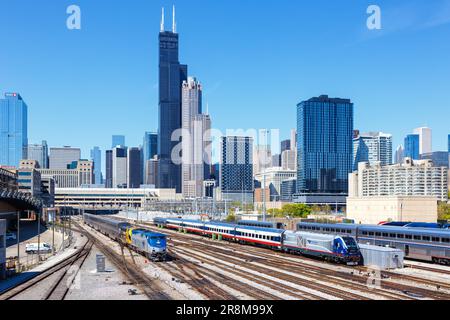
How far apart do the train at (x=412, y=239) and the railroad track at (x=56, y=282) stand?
100 feet

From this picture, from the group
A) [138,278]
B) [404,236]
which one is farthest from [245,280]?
[404,236]

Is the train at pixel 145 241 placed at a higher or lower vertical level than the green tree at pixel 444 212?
higher

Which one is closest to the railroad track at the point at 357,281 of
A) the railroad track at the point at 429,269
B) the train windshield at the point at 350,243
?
the train windshield at the point at 350,243

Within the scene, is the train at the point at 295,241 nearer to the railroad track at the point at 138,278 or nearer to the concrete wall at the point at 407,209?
the railroad track at the point at 138,278

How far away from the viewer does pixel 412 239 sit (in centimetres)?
4631

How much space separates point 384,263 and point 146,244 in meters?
23.2

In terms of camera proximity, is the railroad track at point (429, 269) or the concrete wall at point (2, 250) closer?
the concrete wall at point (2, 250)

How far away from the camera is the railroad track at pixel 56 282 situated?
2849cm

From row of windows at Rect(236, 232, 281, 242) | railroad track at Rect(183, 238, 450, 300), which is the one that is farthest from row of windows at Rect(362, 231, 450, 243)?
row of windows at Rect(236, 232, 281, 242)

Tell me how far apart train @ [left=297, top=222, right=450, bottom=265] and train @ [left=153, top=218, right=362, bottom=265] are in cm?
692

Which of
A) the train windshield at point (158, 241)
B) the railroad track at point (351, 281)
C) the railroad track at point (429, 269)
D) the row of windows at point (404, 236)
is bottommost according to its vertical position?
the railroad track at point (429, 269)

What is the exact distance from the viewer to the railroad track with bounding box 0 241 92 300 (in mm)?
28487

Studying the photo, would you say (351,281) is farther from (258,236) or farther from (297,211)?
(297,211)

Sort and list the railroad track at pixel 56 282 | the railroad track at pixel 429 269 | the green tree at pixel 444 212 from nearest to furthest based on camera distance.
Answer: the railroad track at pixel 56 282
the railroad track at pixel 429 269
the green tree at pixel 444 212
